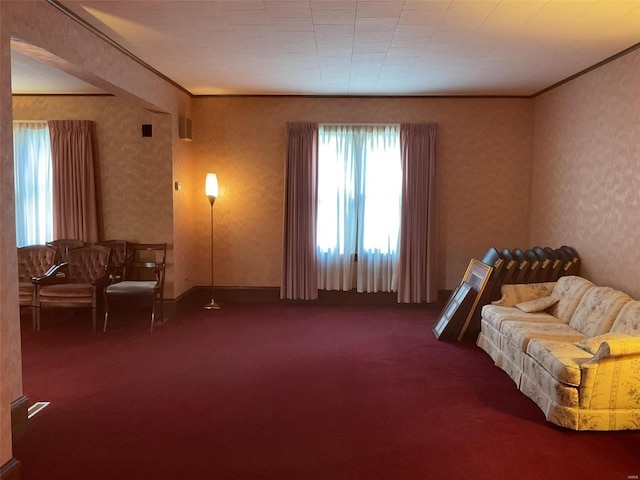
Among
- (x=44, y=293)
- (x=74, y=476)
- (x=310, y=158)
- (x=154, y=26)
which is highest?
(x=154, y=26)

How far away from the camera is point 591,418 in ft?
11.2

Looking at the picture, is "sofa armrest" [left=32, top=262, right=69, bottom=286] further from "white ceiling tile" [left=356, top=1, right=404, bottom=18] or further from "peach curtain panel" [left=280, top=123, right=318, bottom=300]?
"white ceiling tile" [left=356, top=1, right=404, bottom=18]

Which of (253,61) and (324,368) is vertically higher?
(253,61)

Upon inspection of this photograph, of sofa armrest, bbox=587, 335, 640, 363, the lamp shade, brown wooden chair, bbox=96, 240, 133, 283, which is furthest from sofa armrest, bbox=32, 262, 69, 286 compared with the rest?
sofa armrest, bbox=587, 335, 640, 363

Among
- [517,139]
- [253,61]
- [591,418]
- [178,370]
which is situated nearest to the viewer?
[591,418]

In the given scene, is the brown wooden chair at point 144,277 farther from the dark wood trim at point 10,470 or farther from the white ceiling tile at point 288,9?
the white ceiling tile at point 288,9

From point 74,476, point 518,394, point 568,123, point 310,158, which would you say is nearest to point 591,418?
point 518,394

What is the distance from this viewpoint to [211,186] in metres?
7.03

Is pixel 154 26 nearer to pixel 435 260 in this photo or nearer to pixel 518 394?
pixel 518 394

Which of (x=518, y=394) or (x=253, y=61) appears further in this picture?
(x=253, y=61)

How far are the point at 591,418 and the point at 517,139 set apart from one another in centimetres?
464

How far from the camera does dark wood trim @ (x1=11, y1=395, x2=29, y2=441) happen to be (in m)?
3.30

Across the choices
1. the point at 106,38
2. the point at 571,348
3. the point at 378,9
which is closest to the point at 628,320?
the point at 571,348

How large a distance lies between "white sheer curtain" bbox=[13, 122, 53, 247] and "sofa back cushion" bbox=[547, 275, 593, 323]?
6.30 meters
